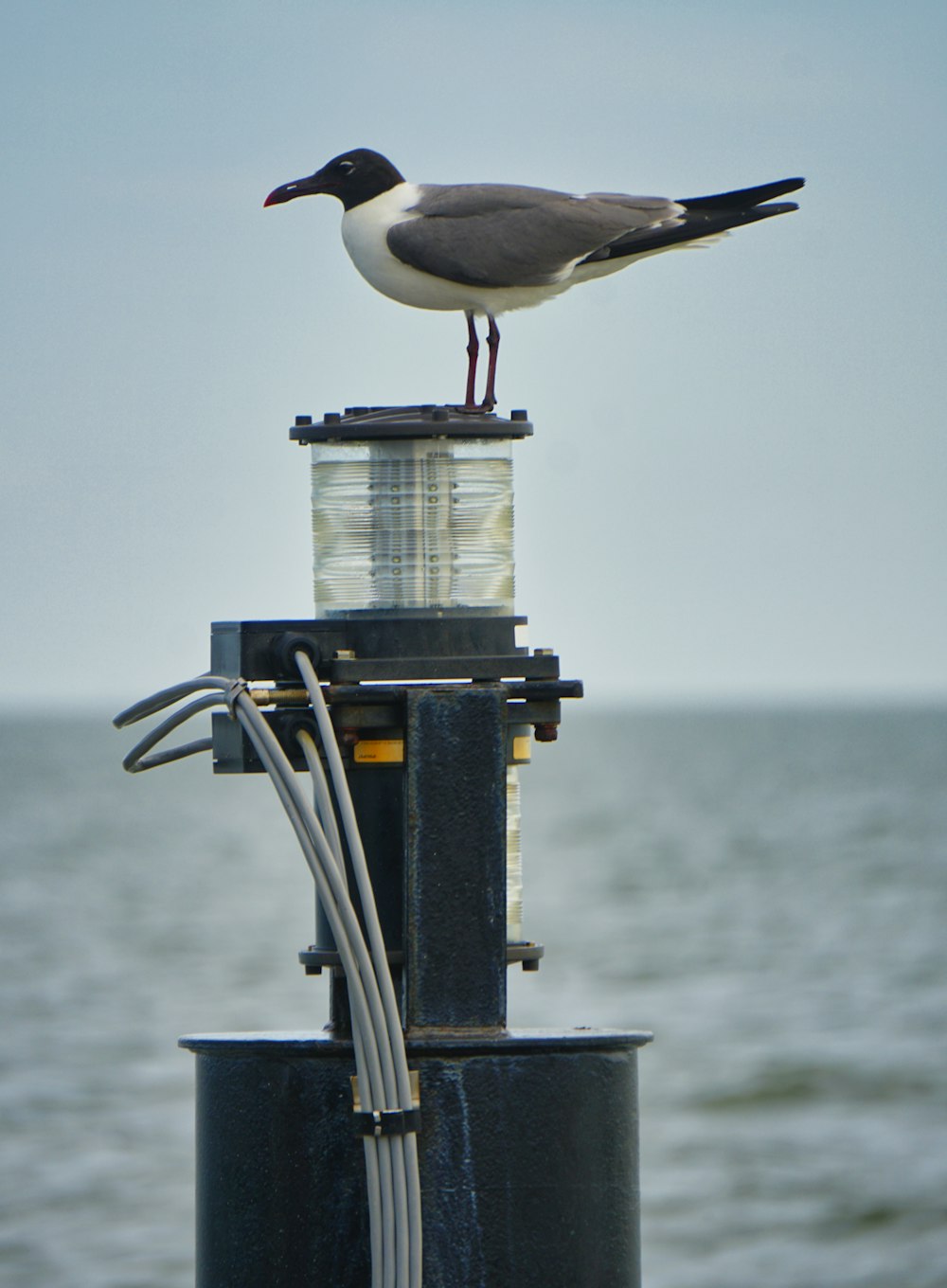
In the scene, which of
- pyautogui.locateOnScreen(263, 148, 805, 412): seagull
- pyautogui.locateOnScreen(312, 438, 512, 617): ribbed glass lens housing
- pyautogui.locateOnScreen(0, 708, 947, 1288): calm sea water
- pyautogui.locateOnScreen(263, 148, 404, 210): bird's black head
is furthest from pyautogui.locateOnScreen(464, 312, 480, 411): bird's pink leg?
pyautogui.locateOnScreen(0, 708, 947, 1288): calm sea water

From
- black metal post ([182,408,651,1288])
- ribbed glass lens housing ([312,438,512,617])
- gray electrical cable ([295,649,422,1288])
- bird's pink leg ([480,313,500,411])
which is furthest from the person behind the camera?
bird's pink leg ([480,313,500,411])

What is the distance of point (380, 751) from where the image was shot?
293 cm

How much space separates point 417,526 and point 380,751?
1.10 ft

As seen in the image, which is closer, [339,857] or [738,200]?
[339,857]

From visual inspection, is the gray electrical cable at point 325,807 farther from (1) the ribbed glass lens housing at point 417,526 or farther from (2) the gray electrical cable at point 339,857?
(1) the ribbed glass lens housing at point 417,526

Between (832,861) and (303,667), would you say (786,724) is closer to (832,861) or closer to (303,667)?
(832,861)

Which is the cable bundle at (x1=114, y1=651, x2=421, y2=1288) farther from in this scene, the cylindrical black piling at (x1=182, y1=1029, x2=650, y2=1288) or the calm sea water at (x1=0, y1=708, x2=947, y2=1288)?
the calm sea water at (x1=0, y1=708, x2=947, y2=1288)

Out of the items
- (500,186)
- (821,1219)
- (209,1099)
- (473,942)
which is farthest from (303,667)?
(821,1219)

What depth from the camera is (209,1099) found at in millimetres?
2975

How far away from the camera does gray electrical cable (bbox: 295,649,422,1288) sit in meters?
2.75

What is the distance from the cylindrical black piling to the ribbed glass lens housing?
2.06ft

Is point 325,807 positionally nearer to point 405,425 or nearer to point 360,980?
point 360,980

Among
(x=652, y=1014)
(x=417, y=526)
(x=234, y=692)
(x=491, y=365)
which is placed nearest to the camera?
(x=234, y=692)

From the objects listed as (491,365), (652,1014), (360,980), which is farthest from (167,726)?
(652,1014)
